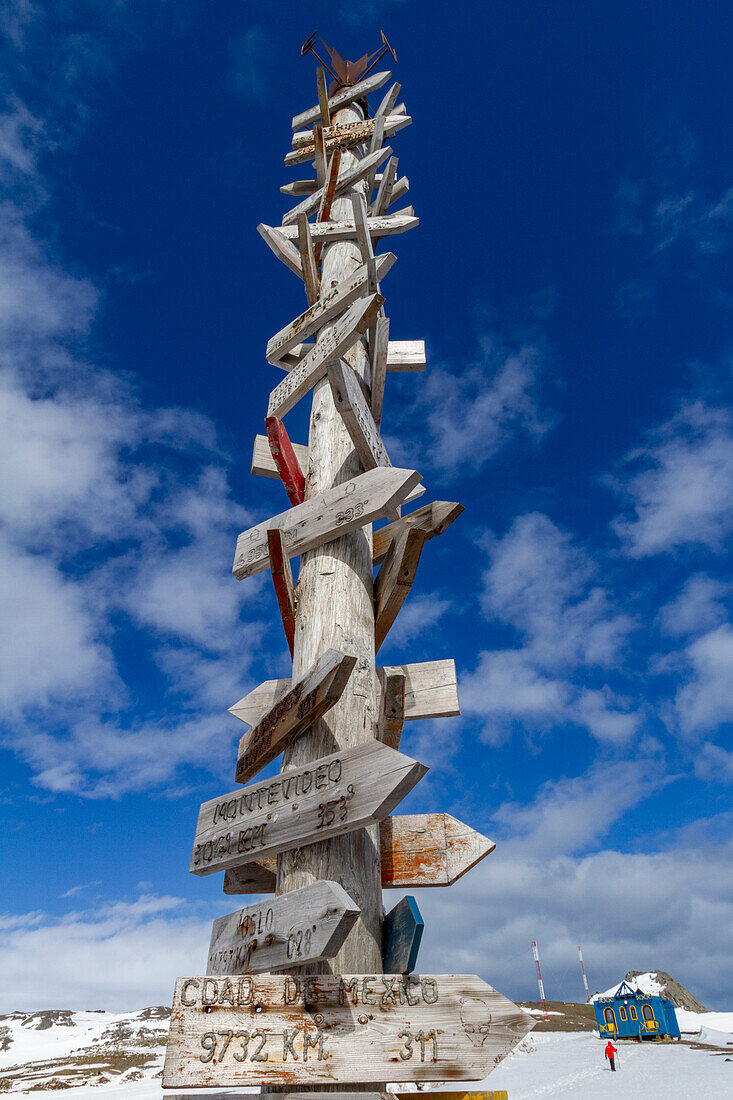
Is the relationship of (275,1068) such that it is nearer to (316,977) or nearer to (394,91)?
(316,977)

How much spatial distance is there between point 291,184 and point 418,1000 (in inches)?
284

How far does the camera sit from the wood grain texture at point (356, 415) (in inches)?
136

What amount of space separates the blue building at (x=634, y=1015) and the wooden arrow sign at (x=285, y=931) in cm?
4194

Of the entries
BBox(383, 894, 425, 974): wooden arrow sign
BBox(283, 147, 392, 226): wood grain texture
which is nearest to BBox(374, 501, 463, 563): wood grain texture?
BBox(383, 894, 425, 974): wooden arrow sign

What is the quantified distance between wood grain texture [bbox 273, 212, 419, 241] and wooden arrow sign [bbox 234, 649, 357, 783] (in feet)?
12.6

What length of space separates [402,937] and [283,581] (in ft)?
5.93

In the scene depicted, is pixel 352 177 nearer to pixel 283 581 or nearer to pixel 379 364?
pixel 379 364

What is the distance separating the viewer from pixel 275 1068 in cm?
201

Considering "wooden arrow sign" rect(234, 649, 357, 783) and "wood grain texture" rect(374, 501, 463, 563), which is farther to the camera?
"wood grain texture" rect(374, 501, 463, 563)

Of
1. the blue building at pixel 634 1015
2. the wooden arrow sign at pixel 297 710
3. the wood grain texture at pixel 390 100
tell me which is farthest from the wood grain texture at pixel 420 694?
the blue building at pixel 634 1015

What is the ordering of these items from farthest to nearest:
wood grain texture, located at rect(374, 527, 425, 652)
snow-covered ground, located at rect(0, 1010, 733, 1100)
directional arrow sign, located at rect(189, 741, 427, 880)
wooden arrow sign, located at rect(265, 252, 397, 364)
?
snow-covered ground, located at rect(0, 1010, 733, 1100) < wooden arrow sign, located at rect(265, 252, 397, 364) < wood grain texture, located at rect(374, 527, 425, 652) < directional arrow sign, located at rect(189, 741, 427, 880)

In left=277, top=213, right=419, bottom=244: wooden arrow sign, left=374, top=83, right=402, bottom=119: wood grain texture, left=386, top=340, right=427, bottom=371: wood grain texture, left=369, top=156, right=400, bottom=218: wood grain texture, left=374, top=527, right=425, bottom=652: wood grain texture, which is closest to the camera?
left=374, top=527, right=425, bottom=652: wood grain texture

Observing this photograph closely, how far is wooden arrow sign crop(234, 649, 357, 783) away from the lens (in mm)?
2576

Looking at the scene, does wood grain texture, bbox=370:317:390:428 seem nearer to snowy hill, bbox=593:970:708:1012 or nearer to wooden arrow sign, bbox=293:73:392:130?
wooden arrow sign, bbox=293:73:392:130
